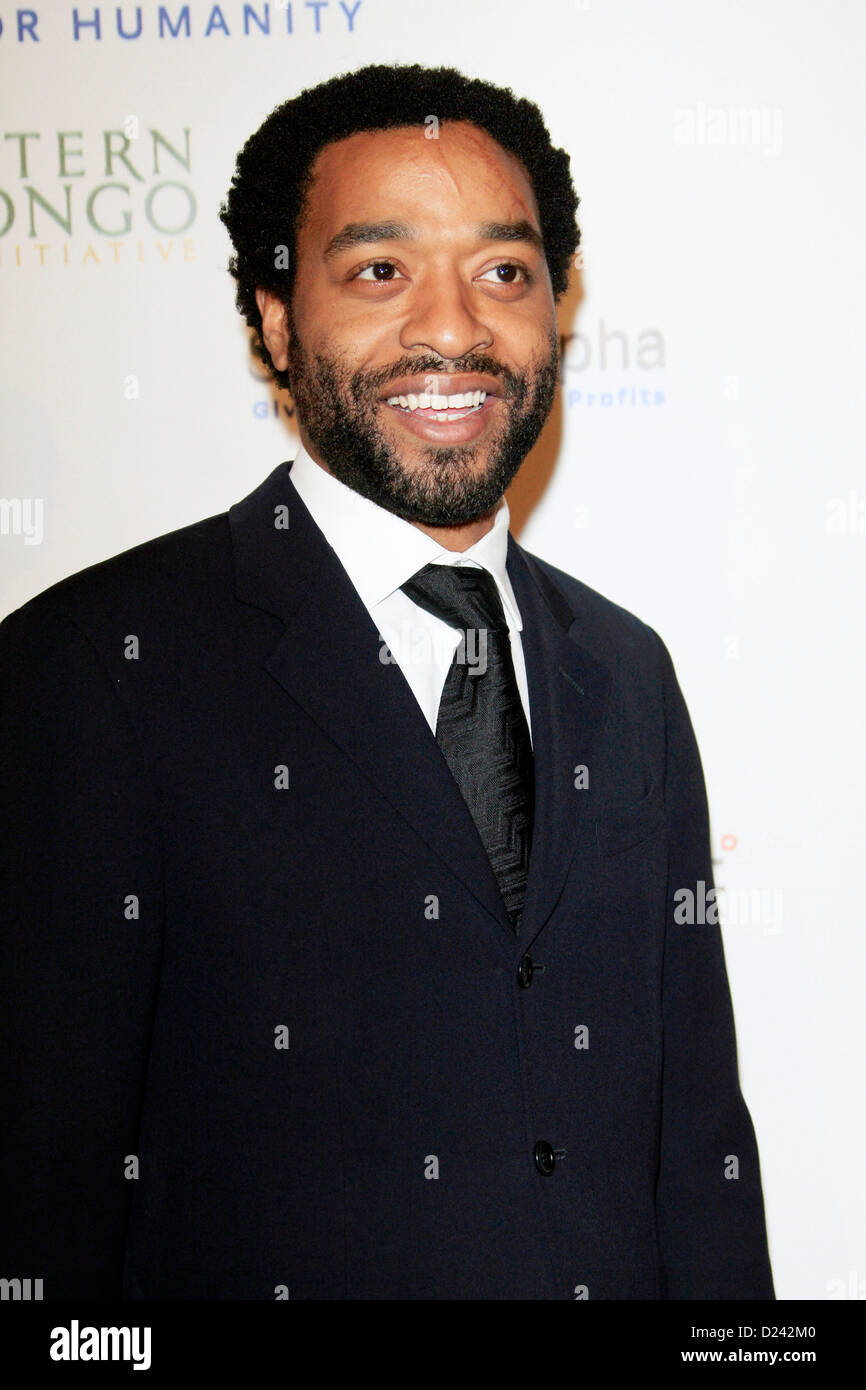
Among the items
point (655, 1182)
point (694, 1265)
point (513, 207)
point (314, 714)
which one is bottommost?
point (694, 1265)

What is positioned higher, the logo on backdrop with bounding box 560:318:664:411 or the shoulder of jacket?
the logo on backdrop with bounding box 560:318:664:411

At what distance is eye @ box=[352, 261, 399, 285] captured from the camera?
5.00 feet

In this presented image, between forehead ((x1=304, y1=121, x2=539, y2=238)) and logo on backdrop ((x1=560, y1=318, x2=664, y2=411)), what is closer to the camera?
forehead ((x1=304, y1=121, x2=539, y2=238))

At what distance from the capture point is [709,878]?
5.76 feet

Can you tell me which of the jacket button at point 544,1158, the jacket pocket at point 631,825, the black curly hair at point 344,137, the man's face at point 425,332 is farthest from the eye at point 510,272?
the jacket button at point 544,1158

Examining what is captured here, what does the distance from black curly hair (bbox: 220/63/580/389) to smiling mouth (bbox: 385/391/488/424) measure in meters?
0.29

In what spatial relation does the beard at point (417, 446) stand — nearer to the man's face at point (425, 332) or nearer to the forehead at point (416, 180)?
the man's face at point (425, 332)

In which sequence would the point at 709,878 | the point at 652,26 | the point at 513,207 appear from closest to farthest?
the point at 513,207 < the point at 709,878 < the point at 652,26

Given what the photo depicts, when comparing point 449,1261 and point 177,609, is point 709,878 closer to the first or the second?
point 449,1261

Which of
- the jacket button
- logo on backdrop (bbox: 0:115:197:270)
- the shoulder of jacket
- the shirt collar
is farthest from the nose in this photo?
the jacket button

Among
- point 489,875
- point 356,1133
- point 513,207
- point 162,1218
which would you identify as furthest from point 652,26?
point 162,1218

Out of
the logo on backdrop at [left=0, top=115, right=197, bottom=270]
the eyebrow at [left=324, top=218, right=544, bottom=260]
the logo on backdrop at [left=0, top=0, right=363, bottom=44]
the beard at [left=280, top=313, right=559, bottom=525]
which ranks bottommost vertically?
the beard at [left=280, top=313, right=559, bottom=525]

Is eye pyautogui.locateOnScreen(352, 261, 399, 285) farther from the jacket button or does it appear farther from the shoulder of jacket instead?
the jacket button

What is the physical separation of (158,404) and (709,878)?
114 centimetres
